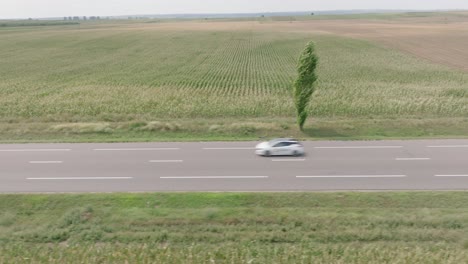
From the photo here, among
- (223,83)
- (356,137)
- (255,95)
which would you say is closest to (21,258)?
(356,137)

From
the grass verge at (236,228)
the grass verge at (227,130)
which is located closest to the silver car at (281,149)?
the grass verge at (227,130)

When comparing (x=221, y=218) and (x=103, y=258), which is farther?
(x=221, y=218)

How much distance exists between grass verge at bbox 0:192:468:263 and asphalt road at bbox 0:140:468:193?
43.3 inches

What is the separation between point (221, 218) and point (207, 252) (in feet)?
8.11

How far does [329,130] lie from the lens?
26375mm

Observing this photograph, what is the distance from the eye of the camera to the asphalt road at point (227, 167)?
18.2m

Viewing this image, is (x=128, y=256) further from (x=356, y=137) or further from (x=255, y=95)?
(x=255, y=95)

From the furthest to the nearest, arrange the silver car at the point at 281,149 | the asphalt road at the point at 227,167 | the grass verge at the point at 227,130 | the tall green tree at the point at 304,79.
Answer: the tall green tree at the point at 304,79 → the grass verge at the point at 227,130 → the silver car at the point at 281,149 → the asphalt road at the point at 227,167

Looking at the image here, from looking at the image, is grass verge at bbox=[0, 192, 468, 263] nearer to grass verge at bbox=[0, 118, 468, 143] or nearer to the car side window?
the car side window

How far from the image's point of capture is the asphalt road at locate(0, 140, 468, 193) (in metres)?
18.2

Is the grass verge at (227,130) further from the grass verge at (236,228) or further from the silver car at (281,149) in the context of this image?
the grass verge at (236,228)

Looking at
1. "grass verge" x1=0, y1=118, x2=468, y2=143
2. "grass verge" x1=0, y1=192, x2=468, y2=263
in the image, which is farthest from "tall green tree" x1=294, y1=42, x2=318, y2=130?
"grass verge" x1=0, y1=192, x2=468, y2=263

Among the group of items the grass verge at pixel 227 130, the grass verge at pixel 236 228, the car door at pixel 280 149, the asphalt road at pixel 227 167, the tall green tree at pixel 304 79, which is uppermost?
the tall green tree at pixel 304 79

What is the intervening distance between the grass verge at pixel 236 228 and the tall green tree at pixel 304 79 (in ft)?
33.0
